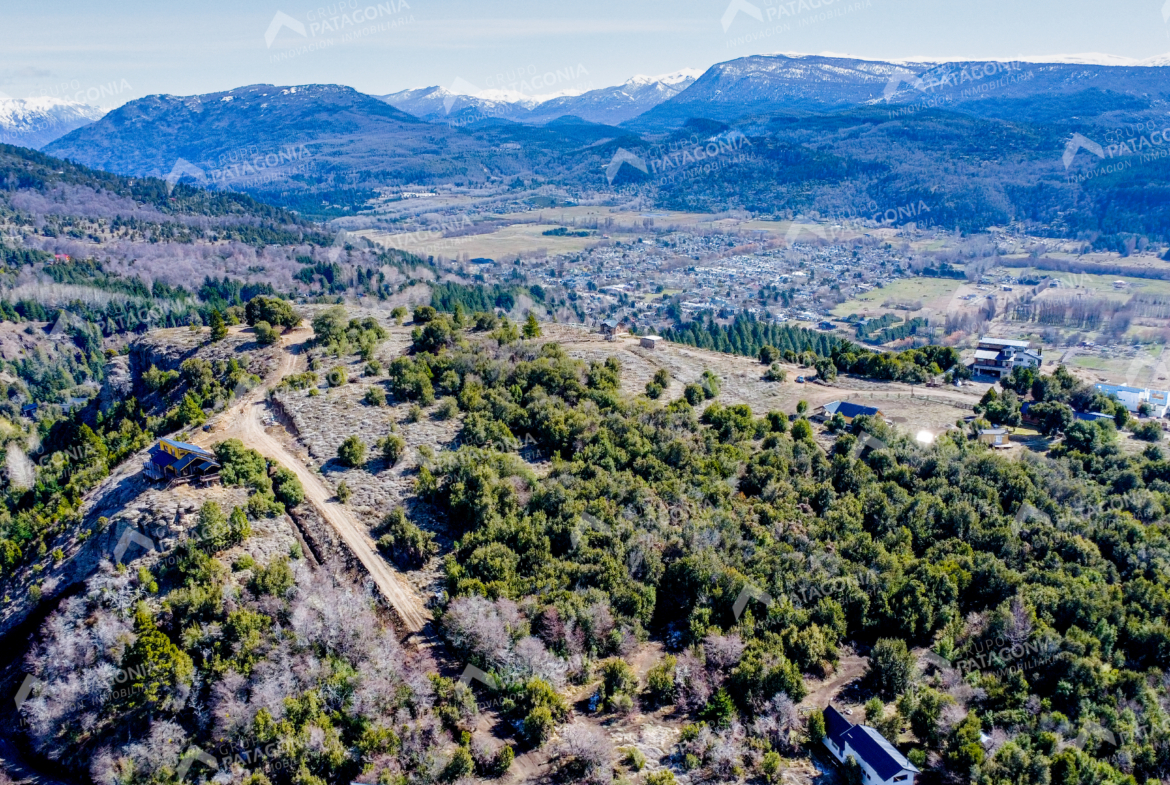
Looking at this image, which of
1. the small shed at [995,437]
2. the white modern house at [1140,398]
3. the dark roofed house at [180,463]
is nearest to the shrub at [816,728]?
the dark roofed house at [180,463]

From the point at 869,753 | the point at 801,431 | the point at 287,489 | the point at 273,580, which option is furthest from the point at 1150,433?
the point at 273,580

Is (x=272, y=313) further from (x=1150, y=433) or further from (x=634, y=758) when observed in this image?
(x=1150, y=433)

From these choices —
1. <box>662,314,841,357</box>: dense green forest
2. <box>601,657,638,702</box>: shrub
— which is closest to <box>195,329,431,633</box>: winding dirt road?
<box>601,657,638,702</box>: shrub

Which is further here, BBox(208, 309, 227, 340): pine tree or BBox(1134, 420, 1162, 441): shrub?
BBox(208, 309, 227, 340): pine tree

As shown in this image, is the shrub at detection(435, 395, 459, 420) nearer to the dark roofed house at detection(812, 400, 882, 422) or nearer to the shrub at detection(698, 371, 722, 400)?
the shrub at detection(698, 371, 722, 400)

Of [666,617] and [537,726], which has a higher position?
[537,726]

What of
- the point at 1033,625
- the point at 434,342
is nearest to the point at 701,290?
the point at 434,342
